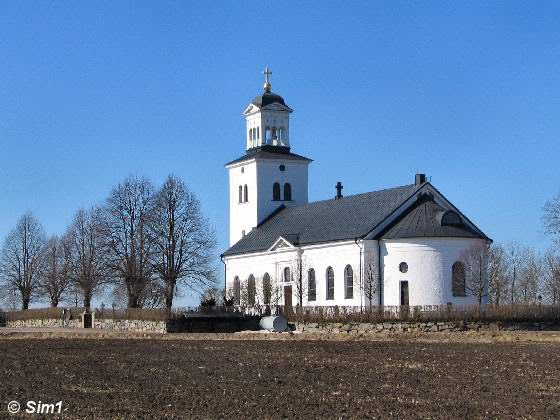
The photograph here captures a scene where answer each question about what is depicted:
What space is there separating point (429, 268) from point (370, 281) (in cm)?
406

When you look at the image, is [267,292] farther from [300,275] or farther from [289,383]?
[289,383]

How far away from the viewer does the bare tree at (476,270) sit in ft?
215

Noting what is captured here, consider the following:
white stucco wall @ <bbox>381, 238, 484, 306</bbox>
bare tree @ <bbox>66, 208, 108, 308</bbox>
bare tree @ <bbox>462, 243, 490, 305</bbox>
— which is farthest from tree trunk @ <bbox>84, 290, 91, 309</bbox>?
bare tree @ <bbox>462, 243, 490, 305</bbox>

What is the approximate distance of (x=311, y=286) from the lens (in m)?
74.2

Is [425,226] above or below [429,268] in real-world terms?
above

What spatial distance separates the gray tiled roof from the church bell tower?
4.37 ft

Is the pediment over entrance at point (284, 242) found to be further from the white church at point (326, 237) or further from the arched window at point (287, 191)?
the arched window at point (287, 191)

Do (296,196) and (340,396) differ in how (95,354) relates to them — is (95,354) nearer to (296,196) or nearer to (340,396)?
(340,396)

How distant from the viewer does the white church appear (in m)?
65.9

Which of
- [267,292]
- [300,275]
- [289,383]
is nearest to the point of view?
[289,383]

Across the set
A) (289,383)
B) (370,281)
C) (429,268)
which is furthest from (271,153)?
(289,383)

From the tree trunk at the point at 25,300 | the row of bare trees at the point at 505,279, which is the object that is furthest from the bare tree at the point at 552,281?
the tree trunk at the point at 25,300

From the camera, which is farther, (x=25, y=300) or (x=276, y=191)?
(x=25, y=300)

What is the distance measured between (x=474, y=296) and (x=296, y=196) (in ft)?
70.2
